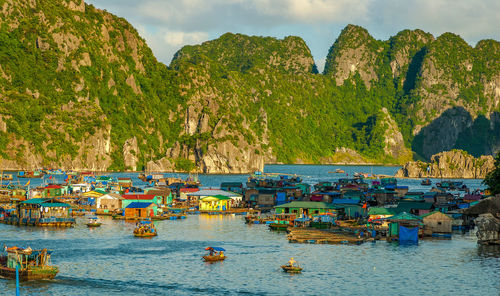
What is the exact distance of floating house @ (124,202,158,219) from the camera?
327 feet

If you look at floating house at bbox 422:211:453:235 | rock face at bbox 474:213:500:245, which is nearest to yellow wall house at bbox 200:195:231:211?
floating house at bbox 422:211:453:235

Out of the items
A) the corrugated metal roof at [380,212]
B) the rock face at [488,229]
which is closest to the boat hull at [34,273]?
the rock face at [488,229]

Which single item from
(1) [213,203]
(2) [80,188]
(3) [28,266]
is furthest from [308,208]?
(2) [80,188]

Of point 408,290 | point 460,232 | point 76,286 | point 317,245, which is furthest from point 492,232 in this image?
point 76,286

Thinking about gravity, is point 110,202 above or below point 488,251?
above

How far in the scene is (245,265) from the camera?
2429 inches

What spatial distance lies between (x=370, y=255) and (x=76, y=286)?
3253cm

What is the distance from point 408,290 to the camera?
2031 inches

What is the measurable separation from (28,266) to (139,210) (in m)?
48.2

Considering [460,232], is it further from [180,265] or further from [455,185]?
[455,185]

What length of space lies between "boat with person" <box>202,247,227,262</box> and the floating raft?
14992mm

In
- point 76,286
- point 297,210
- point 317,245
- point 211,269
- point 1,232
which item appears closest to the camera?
point 76,286

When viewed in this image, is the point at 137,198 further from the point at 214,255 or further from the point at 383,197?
the point at 383,197

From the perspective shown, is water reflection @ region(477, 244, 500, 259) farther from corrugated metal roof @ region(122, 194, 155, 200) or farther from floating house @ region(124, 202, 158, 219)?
corrugated metal roof @ region(122, 194, 155, 200)
